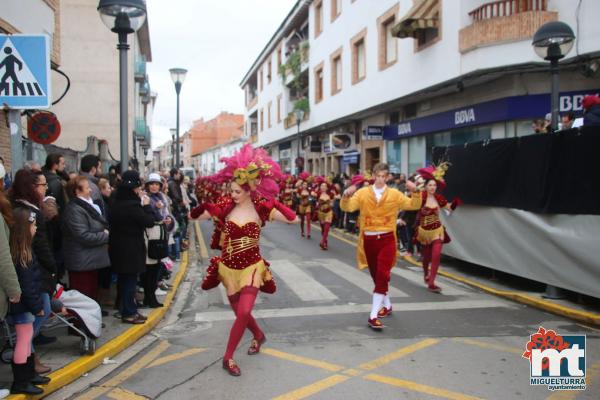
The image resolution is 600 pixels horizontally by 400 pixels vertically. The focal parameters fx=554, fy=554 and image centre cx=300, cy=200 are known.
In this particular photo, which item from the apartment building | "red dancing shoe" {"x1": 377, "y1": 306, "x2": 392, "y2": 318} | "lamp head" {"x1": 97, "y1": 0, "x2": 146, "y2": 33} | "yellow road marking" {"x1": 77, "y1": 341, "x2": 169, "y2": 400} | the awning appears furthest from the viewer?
the awning

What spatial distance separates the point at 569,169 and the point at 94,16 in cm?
2849

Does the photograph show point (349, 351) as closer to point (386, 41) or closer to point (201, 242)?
point (201, 242)

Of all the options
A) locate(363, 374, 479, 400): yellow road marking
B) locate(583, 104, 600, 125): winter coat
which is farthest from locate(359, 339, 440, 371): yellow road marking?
locate(583, 104, 600, 125): winter coat

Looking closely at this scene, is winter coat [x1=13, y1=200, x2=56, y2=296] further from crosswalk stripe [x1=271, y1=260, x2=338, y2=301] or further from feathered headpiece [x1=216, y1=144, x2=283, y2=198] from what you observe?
crosswalk stripe [x1=271, y1=260, x2=338, y2=301]

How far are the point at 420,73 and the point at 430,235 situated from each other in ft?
29.9

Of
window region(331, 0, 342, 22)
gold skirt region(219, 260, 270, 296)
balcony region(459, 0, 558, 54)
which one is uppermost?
window region(331, 0, 342, 22)

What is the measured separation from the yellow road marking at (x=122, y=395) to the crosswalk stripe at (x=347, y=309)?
2.42 metres

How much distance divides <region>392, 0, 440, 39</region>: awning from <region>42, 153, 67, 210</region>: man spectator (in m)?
11.4

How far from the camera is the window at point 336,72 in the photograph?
25.7 meters

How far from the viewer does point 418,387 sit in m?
4.73

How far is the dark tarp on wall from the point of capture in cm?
734

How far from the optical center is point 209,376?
506cm

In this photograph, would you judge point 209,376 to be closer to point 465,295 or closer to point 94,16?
point 465,295

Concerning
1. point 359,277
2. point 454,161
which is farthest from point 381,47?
point 359,277
